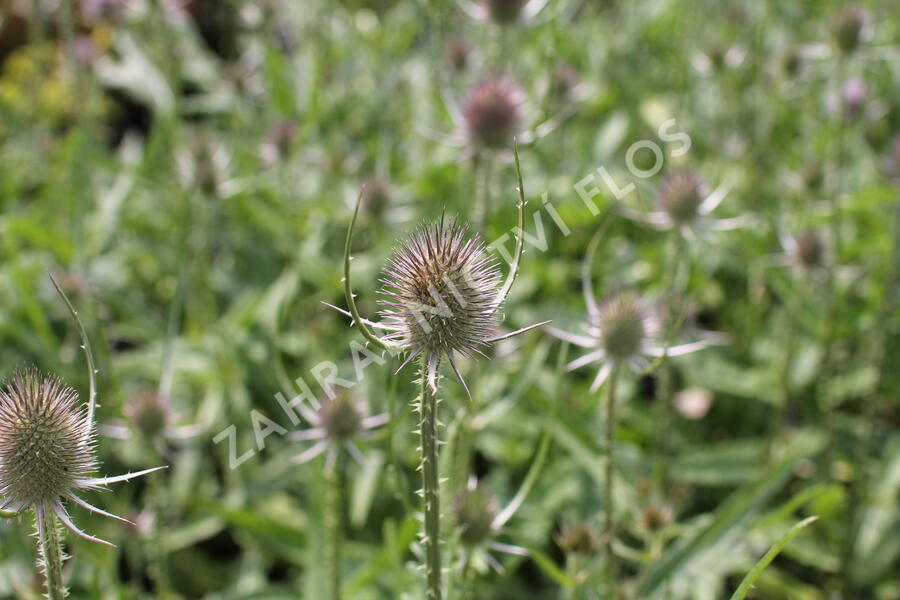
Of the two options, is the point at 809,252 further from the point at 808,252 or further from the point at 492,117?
the point at 492,117

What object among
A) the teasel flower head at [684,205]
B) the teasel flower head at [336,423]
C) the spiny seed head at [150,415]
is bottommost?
the teasel flower head at [336,423]

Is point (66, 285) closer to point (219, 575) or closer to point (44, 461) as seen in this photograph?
point (219, 575)

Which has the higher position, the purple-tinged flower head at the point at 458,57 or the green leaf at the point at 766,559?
the purple-tinged flower head at the point at 458,57

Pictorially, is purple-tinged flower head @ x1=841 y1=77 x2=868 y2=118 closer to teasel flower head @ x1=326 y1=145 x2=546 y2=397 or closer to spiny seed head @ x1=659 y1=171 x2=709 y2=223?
spiny seed head @ x1=659 y1=171 x2=709 y2=223

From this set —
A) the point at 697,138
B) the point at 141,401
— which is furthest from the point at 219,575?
the point at 697,138

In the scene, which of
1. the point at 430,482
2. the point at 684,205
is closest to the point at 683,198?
the point at 684,205

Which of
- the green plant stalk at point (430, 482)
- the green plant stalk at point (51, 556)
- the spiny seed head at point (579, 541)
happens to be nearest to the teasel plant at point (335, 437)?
the spiny seed head at point (579, 541)

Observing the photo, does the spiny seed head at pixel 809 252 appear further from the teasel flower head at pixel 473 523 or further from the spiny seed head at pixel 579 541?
the teasel flower head at pixel 473 523
